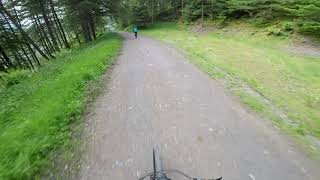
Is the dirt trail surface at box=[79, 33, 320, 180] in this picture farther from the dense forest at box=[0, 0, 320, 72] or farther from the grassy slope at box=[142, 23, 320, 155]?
the dense forest at box=[0, 0, 320, 72]

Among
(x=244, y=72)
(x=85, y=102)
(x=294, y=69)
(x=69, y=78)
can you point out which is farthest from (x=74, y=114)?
(x=294, y=69)

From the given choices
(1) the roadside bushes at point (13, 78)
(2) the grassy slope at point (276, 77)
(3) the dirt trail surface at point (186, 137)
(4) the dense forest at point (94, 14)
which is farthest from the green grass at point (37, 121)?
(4) the dense forest at point (94, 14)

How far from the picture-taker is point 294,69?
9586mm

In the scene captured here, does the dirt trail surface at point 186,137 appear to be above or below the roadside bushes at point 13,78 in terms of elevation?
above

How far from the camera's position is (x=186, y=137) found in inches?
177

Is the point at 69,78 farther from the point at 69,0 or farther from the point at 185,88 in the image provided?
the point at 69,0

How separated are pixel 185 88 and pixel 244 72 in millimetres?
3213

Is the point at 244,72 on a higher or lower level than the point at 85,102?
lower

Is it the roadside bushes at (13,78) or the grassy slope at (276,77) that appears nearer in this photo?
the grassy slope at (276,77)

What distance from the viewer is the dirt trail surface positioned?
12.0 feet

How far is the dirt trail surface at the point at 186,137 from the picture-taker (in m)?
3.65

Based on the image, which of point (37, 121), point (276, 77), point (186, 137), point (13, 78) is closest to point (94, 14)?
point (13, 78)

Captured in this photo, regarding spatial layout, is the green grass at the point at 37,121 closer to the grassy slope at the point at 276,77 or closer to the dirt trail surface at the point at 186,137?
the dirt trail surface at the point at 186,137

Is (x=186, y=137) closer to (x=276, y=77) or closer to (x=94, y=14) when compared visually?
(x=276, y=77)
